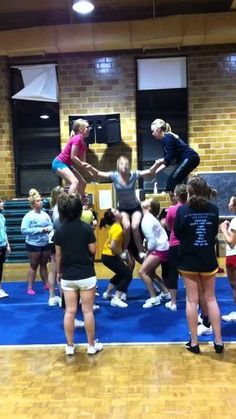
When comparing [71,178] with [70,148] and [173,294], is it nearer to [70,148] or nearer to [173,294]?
[70,148]

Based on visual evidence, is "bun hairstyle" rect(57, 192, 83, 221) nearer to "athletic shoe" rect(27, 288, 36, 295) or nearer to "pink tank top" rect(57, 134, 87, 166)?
"pink tank top" rect(57, 134, 87, 166)

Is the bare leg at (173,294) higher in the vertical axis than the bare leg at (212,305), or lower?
lower

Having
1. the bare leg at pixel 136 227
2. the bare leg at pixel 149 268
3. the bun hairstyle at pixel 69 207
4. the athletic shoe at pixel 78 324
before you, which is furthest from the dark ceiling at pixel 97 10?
the athletic shoe at pixel 78 324

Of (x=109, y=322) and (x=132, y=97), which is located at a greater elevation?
(x=132, y=97)

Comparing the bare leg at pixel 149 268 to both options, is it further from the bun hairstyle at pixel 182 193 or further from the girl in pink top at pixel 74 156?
the girl in pink top at pixel 74 156

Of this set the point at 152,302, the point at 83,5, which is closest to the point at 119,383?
the point at 152,302

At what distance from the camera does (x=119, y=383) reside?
10.6 ft

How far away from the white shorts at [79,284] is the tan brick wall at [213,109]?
562 cm

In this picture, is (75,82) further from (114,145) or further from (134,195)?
(134,195)

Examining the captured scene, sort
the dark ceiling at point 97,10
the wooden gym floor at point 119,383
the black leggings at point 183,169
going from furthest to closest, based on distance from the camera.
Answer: the dark ceiling at point 97,10
the black leggings at point 183,169
the wooden gym floor at point 119,383

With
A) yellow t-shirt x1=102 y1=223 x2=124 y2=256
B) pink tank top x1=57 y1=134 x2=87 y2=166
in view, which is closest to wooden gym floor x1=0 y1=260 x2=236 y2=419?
yellow t-shirt x1=102 y1=223 x2=124 y2=256

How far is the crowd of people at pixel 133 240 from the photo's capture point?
371cm

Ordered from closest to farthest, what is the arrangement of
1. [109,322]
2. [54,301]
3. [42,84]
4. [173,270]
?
1. [109,322]
2. [173,270]
3. [54,301]
4. [42,84]

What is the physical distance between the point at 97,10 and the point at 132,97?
5.91 feet
